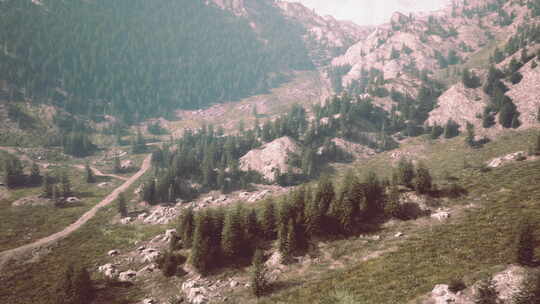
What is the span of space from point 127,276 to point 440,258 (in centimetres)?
6602

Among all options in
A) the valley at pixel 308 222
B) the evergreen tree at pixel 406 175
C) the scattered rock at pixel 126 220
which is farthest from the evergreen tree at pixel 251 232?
the scattered rock at pixel 126 220

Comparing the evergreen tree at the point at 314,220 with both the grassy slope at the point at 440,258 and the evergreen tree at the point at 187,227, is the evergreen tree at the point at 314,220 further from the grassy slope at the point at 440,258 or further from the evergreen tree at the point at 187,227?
the evergreen tree at the point at 187,227

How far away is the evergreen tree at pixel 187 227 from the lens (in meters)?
70.6

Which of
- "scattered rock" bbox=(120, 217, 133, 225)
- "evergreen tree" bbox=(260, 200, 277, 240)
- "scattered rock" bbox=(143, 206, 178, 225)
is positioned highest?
"evergreen tree" bbox=(260, 200, 277, 240)

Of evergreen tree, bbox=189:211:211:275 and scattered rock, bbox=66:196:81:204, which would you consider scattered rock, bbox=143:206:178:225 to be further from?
evergreen tree, bbox=189:211:211:275

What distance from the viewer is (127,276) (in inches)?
2598

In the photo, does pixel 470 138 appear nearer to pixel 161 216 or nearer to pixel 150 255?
pixel 150 255

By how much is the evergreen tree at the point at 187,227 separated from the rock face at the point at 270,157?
77707 millimetres

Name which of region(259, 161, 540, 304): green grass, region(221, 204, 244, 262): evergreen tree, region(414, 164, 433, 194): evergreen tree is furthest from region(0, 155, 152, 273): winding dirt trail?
region(414, 164, 433, 194): evergreen tree

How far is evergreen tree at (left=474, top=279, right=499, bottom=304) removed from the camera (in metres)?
30.6

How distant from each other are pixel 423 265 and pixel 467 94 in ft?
545

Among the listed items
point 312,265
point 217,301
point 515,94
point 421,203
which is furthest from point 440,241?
point 515,94

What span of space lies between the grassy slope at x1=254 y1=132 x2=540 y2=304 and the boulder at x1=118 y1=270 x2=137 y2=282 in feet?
123

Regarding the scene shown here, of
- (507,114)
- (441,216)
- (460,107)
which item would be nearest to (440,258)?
(441,216)
